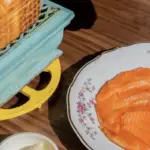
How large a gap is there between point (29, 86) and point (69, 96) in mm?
96

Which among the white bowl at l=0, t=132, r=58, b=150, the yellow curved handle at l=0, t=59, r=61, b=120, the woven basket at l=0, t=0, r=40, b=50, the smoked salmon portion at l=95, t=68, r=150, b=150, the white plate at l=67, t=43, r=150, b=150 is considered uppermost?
the woven basket at l=0, t=0, r=40, b=50

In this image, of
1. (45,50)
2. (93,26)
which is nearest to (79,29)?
(93,26)

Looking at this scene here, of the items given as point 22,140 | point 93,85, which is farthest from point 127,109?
point 22,140

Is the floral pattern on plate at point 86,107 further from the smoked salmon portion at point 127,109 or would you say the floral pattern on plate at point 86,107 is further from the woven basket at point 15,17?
the woven basket at point 15,17

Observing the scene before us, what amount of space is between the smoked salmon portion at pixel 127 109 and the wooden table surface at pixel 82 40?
6 centimetres

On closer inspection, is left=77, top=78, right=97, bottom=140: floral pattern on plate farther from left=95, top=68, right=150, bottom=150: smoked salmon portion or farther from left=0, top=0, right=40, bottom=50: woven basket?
left=0, top=0, right=40, bottom=50: woven basket

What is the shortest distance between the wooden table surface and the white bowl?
6 centimetres

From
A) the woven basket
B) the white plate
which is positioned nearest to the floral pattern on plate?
the white plate

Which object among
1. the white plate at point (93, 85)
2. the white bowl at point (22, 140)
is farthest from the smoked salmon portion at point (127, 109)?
the white bowl at point (22, 140)

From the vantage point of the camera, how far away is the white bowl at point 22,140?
78cm

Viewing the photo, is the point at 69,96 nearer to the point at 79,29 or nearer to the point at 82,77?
the point at 82,77

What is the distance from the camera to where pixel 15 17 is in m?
0.82

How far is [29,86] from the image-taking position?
0.92 m

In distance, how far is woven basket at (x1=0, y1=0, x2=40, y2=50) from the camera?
Result: 0.79 meters
